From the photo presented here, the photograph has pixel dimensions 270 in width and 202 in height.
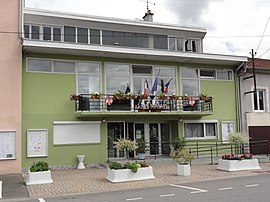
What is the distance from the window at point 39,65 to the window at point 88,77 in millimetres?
1617

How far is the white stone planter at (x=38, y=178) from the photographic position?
485 inches

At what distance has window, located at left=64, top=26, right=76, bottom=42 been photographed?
19.6 metres

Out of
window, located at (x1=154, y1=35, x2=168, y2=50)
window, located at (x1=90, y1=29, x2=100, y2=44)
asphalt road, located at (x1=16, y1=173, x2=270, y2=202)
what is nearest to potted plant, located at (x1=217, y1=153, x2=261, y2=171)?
asphalt road, located at (x1=16, y1=173, x2=270, y2=202)

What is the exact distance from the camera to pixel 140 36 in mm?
21516

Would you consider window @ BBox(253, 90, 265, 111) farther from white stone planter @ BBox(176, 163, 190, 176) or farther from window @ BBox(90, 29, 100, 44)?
window @ BBox(90, 29, 100, 44)

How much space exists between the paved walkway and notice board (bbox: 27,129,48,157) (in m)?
1.36

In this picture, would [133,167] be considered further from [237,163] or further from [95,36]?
[95,36]

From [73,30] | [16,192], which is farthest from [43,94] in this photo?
[16,192]

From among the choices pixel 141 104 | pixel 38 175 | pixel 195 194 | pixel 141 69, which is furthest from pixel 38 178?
pixel 141 69

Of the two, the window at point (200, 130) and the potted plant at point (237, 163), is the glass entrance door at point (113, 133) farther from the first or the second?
the potted plant at point (237, 163)

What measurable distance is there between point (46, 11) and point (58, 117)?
6.14 meters

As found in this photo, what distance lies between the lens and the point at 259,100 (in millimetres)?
22422

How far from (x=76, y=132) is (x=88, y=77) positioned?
3.06 m

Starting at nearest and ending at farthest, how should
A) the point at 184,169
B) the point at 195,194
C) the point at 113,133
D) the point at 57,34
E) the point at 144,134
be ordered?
1. the point at 195,194
2. the point at 184,169
3. the point at 113,133
4. the point at 57,34
5. the point at 144,134
